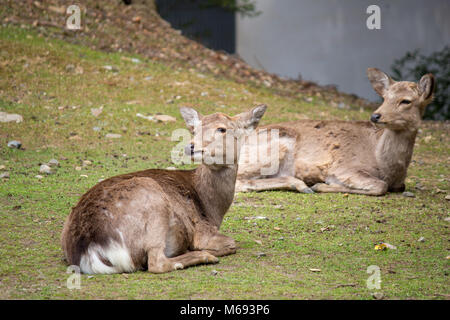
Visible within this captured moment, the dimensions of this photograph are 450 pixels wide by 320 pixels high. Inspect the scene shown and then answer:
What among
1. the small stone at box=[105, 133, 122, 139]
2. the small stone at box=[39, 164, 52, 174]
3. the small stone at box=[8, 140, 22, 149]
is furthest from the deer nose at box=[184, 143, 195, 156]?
the small stone at box=[105, 133, 122, 139]

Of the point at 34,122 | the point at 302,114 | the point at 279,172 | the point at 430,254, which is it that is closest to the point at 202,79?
the point at 302,114

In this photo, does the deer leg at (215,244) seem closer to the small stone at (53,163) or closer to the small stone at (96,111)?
the small stone at (53,163)

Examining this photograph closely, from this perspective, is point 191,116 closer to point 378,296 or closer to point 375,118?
point 378,296

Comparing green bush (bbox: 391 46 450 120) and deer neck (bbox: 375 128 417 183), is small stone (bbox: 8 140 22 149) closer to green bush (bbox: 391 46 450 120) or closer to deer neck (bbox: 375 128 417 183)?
deer neck (bbox: 375 128 417 183)

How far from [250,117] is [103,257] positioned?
2078 mm

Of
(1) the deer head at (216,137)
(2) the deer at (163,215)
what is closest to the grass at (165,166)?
(2) the deer at (163,215)

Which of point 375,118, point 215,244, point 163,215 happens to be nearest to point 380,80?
point 375,118

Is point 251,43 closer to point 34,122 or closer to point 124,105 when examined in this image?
point 124,105

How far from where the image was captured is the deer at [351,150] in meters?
8.04

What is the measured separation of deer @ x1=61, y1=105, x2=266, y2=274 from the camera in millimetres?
4809

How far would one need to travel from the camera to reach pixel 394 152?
324 inches

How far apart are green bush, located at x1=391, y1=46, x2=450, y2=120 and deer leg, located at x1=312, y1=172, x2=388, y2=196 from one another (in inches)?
295

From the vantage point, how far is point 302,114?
1252 cm

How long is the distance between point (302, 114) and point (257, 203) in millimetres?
5074
